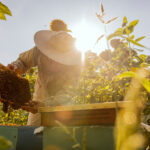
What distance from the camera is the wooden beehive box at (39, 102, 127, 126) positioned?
144cm

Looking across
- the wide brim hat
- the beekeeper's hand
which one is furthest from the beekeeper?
the beekeeper's hand

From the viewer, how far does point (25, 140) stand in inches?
81.6

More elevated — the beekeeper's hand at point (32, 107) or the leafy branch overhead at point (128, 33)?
the leafy branch overhead at point (128, 33)

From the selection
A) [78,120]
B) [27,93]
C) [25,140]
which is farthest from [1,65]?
[25,140]

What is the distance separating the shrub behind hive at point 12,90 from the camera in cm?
150

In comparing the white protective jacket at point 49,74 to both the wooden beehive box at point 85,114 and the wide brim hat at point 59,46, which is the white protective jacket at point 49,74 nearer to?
the wide brim hat at point 59,46

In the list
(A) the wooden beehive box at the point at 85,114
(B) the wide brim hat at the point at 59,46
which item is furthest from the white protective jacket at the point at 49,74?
(A) the wooden beehive box at the point at 85,114

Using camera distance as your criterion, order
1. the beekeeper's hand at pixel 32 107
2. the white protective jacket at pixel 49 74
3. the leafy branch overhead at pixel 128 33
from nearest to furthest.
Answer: the leafy branch overhead at pixel 128 33
the beekeeper's hand at pixel 32 107
the white protective jacket at pixel 49 74

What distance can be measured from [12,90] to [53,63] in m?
1.68

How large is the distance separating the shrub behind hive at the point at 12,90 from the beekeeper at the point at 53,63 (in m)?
1.38

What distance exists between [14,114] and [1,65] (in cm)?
337

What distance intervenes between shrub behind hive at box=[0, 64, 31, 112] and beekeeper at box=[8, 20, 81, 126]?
138cm

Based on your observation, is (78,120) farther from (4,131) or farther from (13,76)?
(4,131)

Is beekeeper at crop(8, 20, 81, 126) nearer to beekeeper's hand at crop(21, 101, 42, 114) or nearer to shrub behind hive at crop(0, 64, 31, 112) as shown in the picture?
beekeeper's hand at crop(21, 101, 42, 114)
